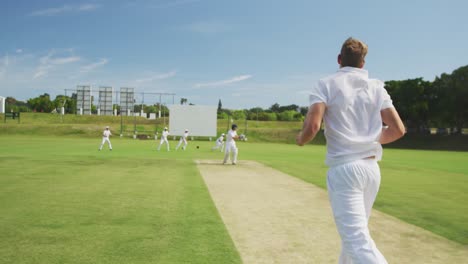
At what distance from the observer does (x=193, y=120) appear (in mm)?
52875

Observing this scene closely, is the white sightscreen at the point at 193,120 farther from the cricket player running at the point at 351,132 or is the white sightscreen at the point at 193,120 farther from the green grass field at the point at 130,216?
the cricket player running at the point at 351,132

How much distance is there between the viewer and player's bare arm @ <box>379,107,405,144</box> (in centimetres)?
318

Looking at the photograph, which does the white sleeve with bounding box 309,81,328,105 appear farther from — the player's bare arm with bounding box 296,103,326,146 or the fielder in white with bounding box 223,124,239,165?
the fielder in white with bounding box 223,124,239,165

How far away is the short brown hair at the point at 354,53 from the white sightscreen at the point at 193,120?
163ft

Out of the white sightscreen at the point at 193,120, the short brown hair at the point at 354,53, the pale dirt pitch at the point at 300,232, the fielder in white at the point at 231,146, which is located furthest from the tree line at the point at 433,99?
the short brown hair at the point at 354,53

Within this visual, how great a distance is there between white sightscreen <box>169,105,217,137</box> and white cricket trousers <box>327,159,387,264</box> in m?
49.9

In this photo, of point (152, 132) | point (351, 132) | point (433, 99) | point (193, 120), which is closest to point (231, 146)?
point (351, 132)

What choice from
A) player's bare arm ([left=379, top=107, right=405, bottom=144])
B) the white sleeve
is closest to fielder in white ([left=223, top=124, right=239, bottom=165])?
player's bare arm ([left=379, top=107, right=405, bottom=144])

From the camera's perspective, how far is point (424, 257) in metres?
5.00

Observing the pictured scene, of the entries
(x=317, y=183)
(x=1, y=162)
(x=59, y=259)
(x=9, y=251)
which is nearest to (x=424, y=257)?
(x=59, y=259)

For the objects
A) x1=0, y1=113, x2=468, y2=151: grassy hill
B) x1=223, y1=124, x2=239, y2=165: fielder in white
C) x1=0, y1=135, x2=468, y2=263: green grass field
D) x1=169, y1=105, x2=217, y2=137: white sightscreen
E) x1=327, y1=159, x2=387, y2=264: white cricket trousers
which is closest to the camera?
x1=327, y1=159, x2=387, y2=264: white cricket trousers

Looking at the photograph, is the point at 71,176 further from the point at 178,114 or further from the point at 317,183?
the point at 178,114

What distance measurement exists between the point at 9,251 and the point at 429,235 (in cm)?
625

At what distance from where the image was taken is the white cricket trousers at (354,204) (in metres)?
2.79
